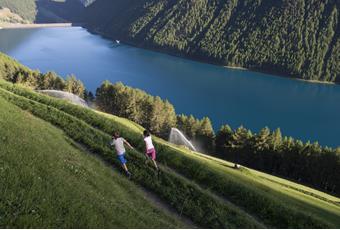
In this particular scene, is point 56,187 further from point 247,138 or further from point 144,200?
point 247,138

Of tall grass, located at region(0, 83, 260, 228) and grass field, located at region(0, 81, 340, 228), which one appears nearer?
tall grass, located at region(0, 83, 260, 228)

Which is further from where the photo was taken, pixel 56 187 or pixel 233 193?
pixel 233 193

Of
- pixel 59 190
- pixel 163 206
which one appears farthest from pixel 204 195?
pixel 59 190

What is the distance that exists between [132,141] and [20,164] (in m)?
16.1

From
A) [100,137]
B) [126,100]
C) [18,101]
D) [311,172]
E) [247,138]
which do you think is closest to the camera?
[100,137]

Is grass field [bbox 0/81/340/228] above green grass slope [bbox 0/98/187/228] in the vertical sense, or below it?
below

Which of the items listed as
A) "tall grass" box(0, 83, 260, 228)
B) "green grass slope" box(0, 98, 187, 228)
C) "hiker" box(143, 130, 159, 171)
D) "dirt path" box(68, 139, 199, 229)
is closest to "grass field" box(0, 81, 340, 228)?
"tall grass" box(0, 83, 260, 228)

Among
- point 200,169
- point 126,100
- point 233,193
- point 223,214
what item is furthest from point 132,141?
point 126,100

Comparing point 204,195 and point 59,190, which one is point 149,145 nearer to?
point 204,195

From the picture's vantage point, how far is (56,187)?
62.1 feet

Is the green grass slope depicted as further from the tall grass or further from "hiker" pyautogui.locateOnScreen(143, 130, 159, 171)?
"hiker" pyautogui.locateOnScreen(143, 130, 159, 171)

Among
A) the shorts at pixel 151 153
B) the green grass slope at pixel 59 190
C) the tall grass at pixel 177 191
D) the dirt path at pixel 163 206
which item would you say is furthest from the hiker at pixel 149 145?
the dirt path at pixel 163 206

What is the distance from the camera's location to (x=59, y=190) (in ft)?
61.3

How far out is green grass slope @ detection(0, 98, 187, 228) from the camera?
15.8 m
